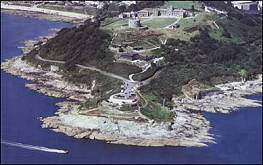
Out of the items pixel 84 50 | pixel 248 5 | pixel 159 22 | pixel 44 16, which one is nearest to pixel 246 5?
pixel 248 5

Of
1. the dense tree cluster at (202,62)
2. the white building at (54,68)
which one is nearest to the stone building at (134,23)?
the dense tree cluster at (202,62)

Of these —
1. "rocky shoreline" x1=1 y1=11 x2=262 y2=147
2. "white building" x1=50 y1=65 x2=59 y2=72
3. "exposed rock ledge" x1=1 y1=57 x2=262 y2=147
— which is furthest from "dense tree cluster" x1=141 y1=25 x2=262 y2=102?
"white building" x1=50 y1=65 x2=59 y2=72

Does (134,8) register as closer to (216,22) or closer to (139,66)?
(216,22)

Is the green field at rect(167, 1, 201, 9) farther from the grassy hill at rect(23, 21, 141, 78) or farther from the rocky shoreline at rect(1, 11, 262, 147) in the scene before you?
the rocky shoreline at rect(1, 11, 262, 147)

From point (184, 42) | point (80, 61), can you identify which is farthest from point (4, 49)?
point (184, 42)

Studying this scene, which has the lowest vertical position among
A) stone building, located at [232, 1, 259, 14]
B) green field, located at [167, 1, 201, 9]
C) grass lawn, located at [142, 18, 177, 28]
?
stone building, located at [232, 1, 259, 14]
